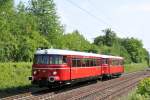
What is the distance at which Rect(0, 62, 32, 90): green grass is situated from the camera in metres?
32.0

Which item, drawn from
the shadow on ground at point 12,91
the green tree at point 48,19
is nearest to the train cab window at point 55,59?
the shadow on ground at point 12,91

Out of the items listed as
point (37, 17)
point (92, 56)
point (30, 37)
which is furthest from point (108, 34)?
point (92, 56)

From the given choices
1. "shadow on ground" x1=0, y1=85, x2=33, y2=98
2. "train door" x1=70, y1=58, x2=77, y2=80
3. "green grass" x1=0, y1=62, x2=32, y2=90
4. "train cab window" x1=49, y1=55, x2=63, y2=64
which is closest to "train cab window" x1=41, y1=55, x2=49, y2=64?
"train cab window" x1=49, y1=55, x2=63, y2=64

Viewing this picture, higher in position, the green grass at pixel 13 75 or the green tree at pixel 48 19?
the green tree at pixel 48 19

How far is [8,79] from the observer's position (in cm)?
3372

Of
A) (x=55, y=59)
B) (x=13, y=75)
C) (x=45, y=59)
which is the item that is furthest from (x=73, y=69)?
(x=13, y=75)

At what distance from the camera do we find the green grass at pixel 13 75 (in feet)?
105

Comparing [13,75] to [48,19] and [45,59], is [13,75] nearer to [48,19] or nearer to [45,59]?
[45,59]

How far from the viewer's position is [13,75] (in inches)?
1391

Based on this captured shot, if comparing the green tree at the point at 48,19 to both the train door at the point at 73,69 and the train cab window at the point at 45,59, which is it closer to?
the train door at the point at 73,69

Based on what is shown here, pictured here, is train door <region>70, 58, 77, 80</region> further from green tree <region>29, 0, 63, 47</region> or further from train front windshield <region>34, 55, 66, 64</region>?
green tree <region>29, 0, 63, 47</region>

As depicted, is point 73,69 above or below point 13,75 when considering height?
above

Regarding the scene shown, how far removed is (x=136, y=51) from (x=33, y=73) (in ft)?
376

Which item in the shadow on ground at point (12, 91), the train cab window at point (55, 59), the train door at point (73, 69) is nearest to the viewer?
the shadow on ground at point (12, 91)
